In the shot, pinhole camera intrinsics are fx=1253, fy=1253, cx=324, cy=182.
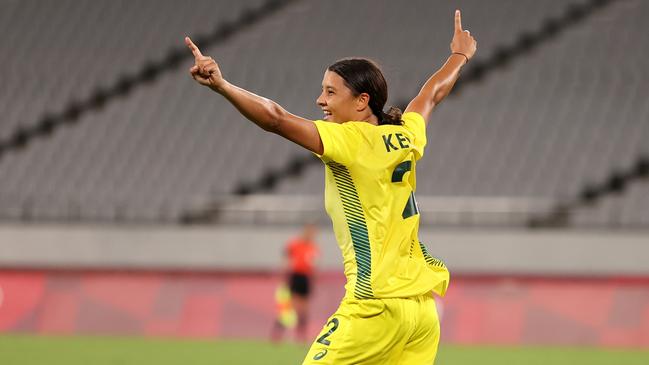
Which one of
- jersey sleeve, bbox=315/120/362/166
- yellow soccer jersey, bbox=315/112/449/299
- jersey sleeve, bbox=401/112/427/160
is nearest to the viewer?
jersey sleeve, bbox=315/120/362/166

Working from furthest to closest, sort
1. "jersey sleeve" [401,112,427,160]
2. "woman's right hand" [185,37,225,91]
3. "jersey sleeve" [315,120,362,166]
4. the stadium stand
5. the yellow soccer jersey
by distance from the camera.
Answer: the stadium stand < "jersey sleeve" [401,112,427,160] < the yellow soccer jersey < "jersey sleeve" [315,120,362,166] < "woman's right hand" [185,37,225,91]

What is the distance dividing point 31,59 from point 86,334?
5.99 m

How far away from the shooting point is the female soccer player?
4902 millimetres

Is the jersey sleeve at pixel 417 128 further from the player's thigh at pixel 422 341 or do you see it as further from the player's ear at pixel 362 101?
the player's thigh at pixel 422 341

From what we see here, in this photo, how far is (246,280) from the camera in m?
16.4

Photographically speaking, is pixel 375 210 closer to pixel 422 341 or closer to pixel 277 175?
pixel 422 341

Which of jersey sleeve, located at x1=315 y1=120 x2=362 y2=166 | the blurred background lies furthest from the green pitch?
jersey sleeve, located at x1=315 y1=120 x2=362 y2=166

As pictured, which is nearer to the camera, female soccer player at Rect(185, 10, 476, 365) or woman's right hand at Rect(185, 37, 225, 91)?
woman's right hand at Rect(185, 37, 225, 91)

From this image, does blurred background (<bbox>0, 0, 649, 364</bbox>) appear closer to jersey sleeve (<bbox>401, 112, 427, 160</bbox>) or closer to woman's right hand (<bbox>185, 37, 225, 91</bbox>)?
jersey sleeve (<bbox>401, 112, 427, 160</bbox>)

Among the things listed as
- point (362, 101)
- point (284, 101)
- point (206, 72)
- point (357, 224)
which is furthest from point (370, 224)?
point (284, 101)

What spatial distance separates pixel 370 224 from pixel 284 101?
14682 millimetres

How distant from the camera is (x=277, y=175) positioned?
1894 cm

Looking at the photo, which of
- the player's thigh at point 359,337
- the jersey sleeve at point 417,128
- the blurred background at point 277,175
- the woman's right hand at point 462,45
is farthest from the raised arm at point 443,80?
the blurred background at point 277,175

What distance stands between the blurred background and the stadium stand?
0.04 meters
